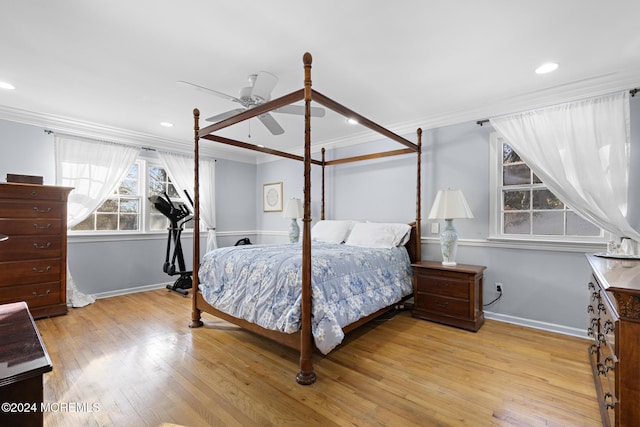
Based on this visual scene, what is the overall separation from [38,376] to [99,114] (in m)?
3.70

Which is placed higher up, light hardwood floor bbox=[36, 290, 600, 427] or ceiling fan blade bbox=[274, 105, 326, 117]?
ceiling fan blade bbox=[274, 105, 326, 117]

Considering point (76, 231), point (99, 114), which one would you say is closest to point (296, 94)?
point (99, 114)

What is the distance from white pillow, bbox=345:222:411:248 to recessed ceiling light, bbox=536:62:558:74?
1.94 meters

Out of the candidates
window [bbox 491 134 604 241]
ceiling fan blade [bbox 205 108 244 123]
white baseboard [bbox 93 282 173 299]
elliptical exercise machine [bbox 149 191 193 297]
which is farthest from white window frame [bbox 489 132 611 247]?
white baseboard [bbox 93 282 173 299]

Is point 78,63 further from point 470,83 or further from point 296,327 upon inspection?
point 470,83

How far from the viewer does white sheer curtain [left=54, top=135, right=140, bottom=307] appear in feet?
12.5

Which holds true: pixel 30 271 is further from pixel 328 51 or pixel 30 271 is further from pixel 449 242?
pixel 449 242

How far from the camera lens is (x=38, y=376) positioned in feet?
2.98

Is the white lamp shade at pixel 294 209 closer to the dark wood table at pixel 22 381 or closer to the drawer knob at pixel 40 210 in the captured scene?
the drawer knob at pixel 40 210

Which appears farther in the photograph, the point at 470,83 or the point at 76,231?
the point at 76,231

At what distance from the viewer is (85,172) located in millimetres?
4008

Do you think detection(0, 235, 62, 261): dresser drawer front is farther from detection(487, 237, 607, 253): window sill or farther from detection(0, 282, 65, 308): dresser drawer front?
detection(487, 237, 607, 253): window sill

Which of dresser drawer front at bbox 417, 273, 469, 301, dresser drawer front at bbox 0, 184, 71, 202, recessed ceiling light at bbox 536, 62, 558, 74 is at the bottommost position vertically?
dresser drawer front at bbox 417, 273, 469, 301

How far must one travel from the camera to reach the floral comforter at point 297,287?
2.21 metres
